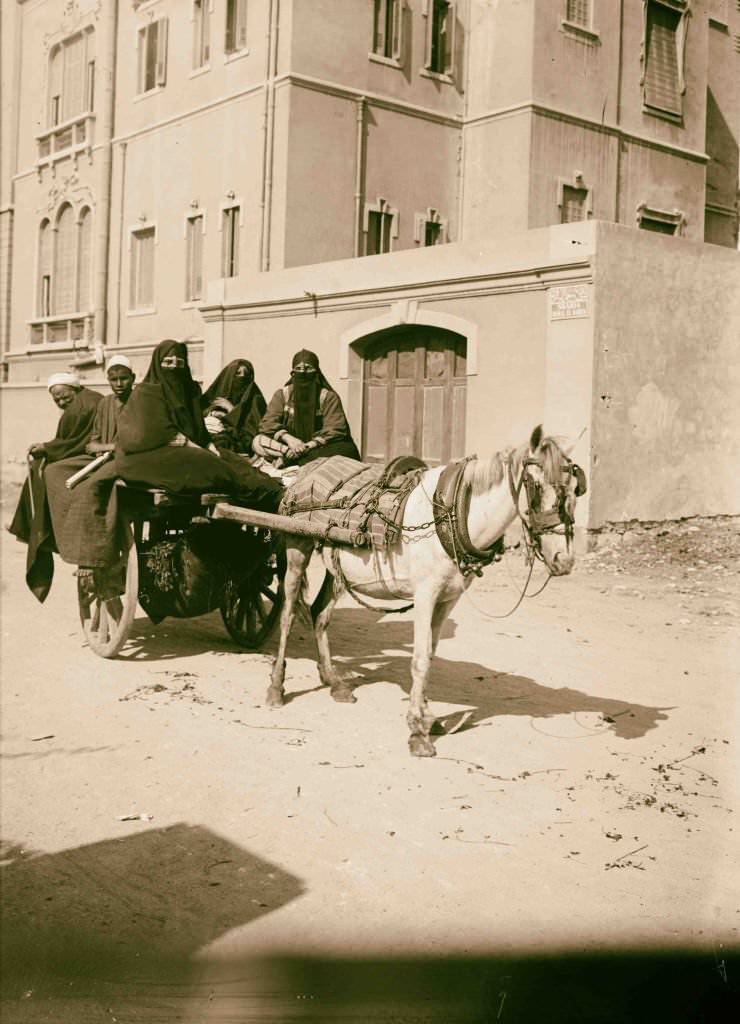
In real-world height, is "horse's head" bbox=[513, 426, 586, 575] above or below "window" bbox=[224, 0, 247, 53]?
below

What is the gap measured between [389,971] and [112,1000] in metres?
0.76

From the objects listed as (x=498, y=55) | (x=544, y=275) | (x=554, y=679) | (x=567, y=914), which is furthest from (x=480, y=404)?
(x=567, y=914)

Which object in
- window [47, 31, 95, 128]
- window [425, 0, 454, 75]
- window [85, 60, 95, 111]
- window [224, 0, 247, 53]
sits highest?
window [224, 0, 247, 53]

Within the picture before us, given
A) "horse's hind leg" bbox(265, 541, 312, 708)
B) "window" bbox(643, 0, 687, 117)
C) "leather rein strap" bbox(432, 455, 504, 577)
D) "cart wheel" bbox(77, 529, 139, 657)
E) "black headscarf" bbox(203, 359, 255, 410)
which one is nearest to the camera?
"window" bbox(643, 0, 687, 117)

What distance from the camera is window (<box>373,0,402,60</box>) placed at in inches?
505

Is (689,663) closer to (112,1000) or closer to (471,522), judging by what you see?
(471,522)

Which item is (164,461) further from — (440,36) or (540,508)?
(440,36)

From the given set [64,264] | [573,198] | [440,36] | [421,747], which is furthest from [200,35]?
[421,747]

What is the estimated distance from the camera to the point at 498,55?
16.9 ft

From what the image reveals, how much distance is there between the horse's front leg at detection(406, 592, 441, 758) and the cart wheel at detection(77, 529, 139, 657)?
8.21ft

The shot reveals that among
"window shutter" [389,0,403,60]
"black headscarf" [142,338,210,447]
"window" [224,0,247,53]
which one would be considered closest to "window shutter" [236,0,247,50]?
"window" [224,0,247,53]

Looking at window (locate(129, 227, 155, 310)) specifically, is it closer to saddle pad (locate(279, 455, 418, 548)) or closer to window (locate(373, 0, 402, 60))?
window (locate(373, 0, 402, 60))

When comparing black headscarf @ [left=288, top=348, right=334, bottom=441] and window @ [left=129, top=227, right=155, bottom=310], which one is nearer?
black headscarf @ [left=288, top=348, right=334, bottom=441]

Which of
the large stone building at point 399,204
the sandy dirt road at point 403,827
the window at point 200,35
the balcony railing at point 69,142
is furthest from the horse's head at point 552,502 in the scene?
the balcony railing at point 69,142
